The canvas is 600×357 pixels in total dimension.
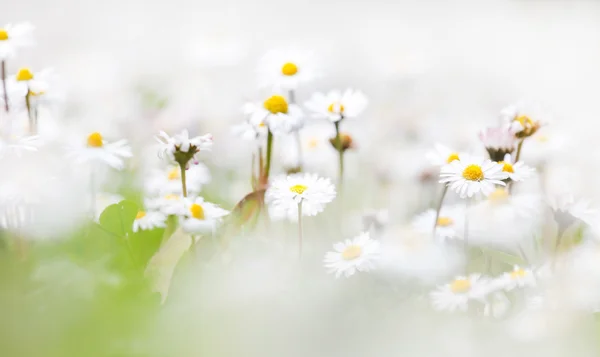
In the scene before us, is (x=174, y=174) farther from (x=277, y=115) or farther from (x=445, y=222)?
(x=445, y=222)

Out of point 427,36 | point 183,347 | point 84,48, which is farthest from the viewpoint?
point 427,36

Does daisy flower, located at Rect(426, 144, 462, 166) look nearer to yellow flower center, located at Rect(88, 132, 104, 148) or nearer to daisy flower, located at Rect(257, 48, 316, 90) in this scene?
daisy flower, located at Rect(257, 48, 316, 90)

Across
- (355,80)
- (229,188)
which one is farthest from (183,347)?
(355,80)

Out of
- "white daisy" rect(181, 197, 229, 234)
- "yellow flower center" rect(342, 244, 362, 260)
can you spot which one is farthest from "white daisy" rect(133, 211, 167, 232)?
"yellow flower center" rect(342, 244, 362, 260)

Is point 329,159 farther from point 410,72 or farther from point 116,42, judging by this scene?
point 116,42

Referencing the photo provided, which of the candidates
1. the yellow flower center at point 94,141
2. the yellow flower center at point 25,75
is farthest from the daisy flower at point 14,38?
the yellow flower center at point 94,141

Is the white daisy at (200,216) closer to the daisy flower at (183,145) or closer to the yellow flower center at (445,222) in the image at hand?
the daisy flower at (183,145)

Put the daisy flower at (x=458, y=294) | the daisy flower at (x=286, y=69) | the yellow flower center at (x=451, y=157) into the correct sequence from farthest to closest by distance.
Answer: the daisy flower at (x=286, y=69)
the yellow flower center at (x=451, y=157)
the daisy flower at (x=458, y=294)
